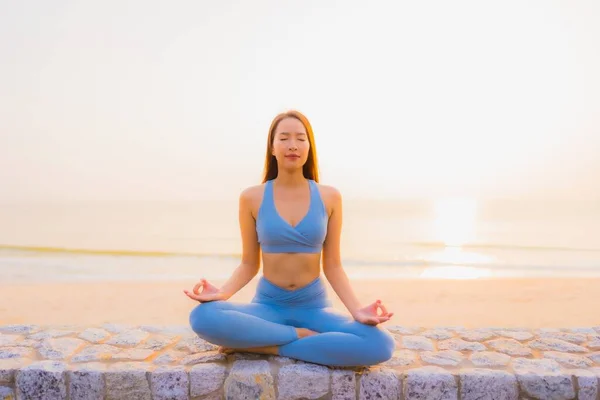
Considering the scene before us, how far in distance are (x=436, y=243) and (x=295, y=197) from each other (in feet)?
55.2

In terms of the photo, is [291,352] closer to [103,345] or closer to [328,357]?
[328,357]

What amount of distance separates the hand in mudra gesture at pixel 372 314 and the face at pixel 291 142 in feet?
3.52

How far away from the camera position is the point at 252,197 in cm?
345

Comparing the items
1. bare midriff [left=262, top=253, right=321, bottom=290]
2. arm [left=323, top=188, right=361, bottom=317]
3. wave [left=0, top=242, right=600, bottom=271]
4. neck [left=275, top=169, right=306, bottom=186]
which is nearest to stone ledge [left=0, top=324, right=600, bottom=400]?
bare midriff [left=262, top=253, right=321, bottom=290]

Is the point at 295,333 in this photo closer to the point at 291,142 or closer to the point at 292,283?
the point at 292,283

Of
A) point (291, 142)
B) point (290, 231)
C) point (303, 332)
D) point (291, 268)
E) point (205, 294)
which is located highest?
point (291, 142)

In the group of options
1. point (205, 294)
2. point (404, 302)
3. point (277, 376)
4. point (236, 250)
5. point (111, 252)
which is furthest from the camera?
point (236, 250)

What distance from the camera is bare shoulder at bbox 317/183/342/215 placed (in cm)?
345

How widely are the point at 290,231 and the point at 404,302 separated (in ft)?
17.2

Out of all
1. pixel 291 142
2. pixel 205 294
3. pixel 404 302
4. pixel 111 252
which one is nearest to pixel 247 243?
pixel 205 294

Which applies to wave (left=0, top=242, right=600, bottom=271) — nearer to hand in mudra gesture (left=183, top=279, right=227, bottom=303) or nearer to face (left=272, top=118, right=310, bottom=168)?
face (left=272, top=118, right=310, bottom=168)

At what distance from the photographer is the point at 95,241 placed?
19.3 metres

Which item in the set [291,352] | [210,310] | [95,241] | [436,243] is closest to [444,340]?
[291,352]

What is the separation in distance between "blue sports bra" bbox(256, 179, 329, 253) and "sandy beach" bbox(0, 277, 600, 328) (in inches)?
137
